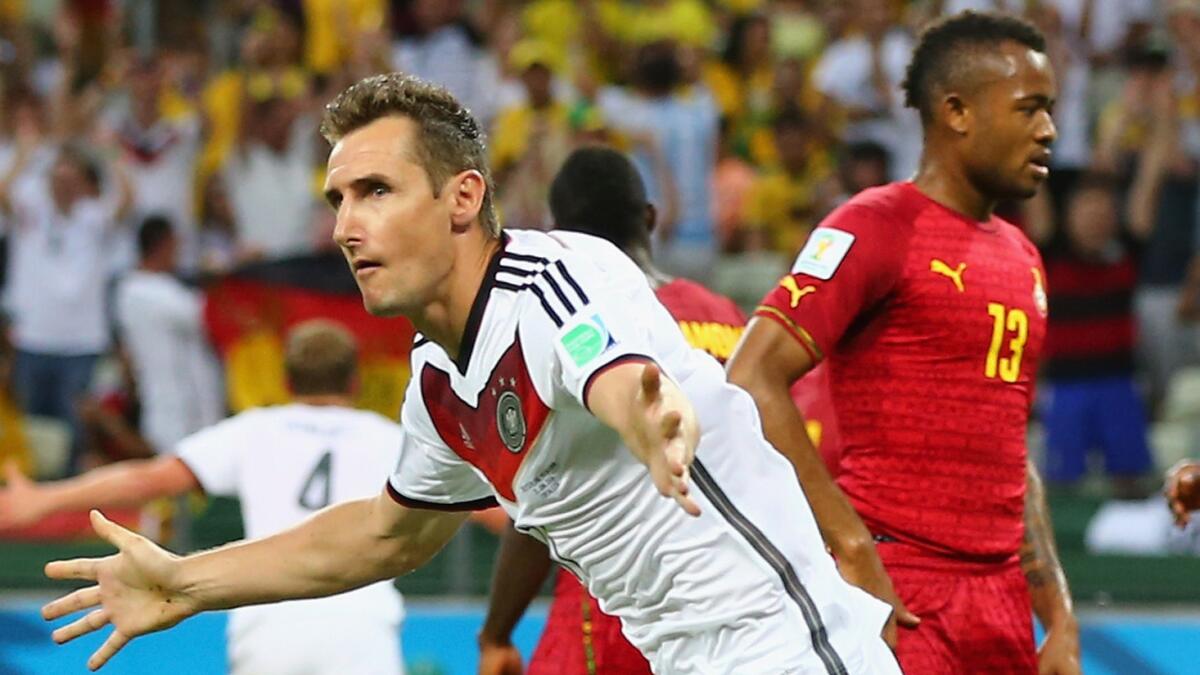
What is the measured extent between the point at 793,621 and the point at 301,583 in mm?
1088

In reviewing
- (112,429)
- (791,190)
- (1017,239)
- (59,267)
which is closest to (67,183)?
(59,267)

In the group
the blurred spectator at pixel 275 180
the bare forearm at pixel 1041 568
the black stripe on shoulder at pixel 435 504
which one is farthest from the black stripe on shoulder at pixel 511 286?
the blurred spectator at pixel 275 180

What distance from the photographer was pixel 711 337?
17.6 ft

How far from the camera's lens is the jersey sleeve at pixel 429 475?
3.93 m

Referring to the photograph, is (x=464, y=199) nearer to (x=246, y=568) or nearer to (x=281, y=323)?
(x=246, y=568)

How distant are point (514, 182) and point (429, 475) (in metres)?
7.03

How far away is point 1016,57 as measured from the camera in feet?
15.8

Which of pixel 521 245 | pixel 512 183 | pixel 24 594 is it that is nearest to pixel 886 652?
pixel 521 245

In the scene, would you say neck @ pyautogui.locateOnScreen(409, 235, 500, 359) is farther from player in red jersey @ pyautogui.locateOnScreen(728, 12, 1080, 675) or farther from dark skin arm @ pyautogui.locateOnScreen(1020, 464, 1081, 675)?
dark skin arm @ pyautogui.locateOnScreen(1020, 464, 1081, 675)

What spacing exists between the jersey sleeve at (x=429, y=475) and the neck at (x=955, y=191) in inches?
56.9

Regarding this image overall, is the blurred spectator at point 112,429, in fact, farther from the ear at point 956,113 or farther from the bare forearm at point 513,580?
the ear at point 956,113

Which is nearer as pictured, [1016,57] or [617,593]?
[617,593]

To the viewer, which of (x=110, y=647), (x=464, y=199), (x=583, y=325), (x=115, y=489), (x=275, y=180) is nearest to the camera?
(x=583, y=325)

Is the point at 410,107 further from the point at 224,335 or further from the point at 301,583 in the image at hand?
the point at 224,335
